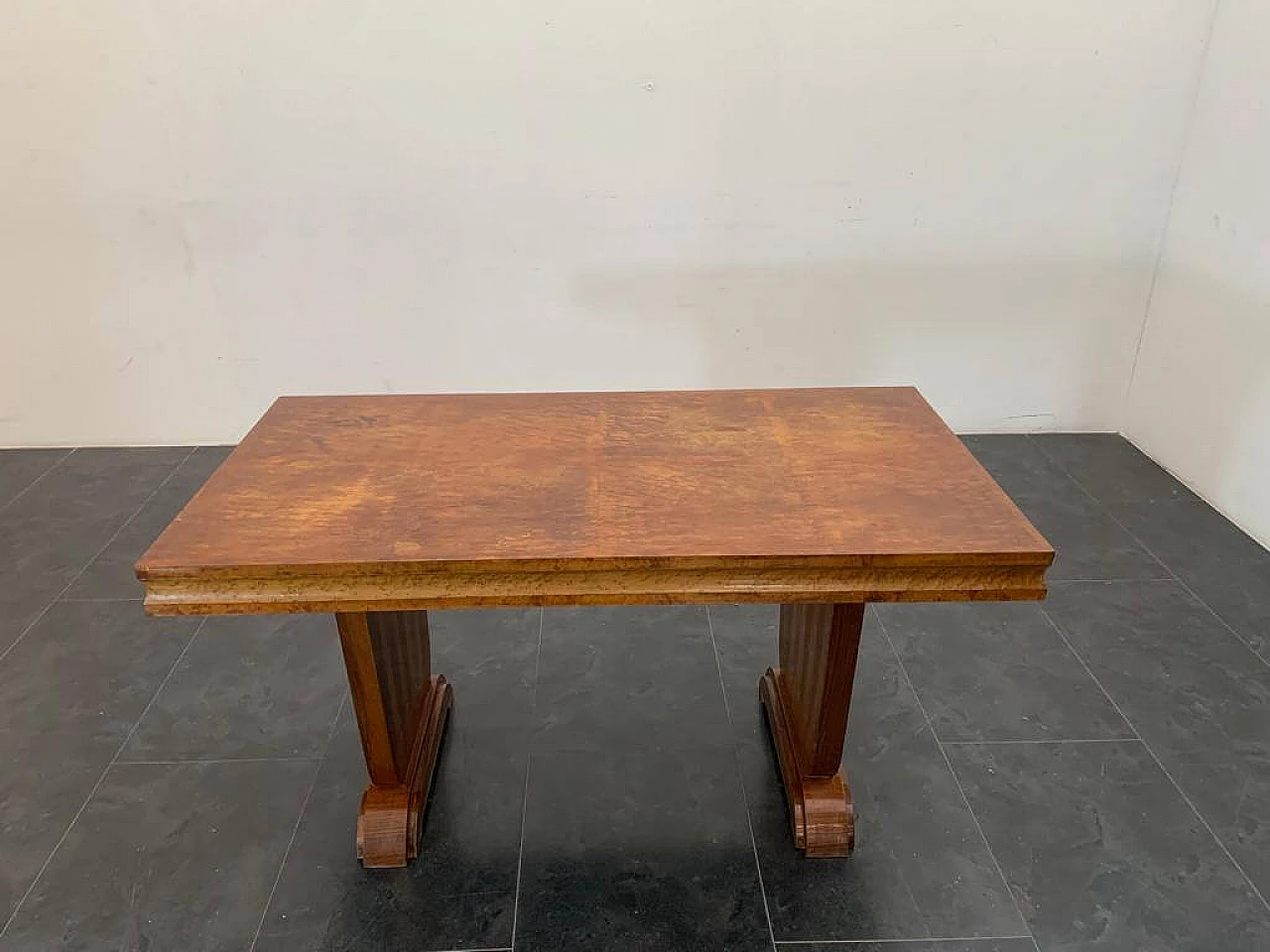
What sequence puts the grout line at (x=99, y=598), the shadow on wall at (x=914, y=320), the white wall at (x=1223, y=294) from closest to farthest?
the grout line at (x=99, y=598)
the white wall at (x=1223, y=294)
the shadow on wall at (x=914, y=320)

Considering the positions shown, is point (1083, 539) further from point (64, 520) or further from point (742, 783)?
point (64, 520)

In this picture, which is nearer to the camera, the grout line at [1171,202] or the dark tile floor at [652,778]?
the dark tile floor at [652,778]

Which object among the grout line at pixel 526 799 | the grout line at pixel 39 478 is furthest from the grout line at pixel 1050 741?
the grout line at pixel 39 478

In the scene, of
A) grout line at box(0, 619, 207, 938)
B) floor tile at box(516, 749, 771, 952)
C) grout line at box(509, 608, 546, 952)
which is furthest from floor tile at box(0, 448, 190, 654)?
floor tile at box(516, 749, 771, 952)

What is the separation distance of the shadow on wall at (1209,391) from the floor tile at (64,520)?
3414mm

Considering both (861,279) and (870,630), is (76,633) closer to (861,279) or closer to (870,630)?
(870,630)

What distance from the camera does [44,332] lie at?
313cm

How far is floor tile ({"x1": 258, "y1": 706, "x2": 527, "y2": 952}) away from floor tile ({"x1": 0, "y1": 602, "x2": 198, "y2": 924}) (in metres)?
0.48

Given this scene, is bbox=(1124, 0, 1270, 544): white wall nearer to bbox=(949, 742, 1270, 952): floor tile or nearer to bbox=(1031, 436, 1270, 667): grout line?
bbox=(1031, 436, 1270, 667): grout line

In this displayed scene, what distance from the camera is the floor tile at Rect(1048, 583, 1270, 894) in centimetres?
178

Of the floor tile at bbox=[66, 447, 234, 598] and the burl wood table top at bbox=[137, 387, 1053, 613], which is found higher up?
the burl wood table top at bbox=[137, 387, 1053, 613]

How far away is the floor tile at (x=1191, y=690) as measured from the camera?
5.84 feet

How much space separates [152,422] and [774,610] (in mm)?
2364

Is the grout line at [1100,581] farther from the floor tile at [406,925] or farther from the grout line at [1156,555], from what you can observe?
the floor tile at [406,925]
